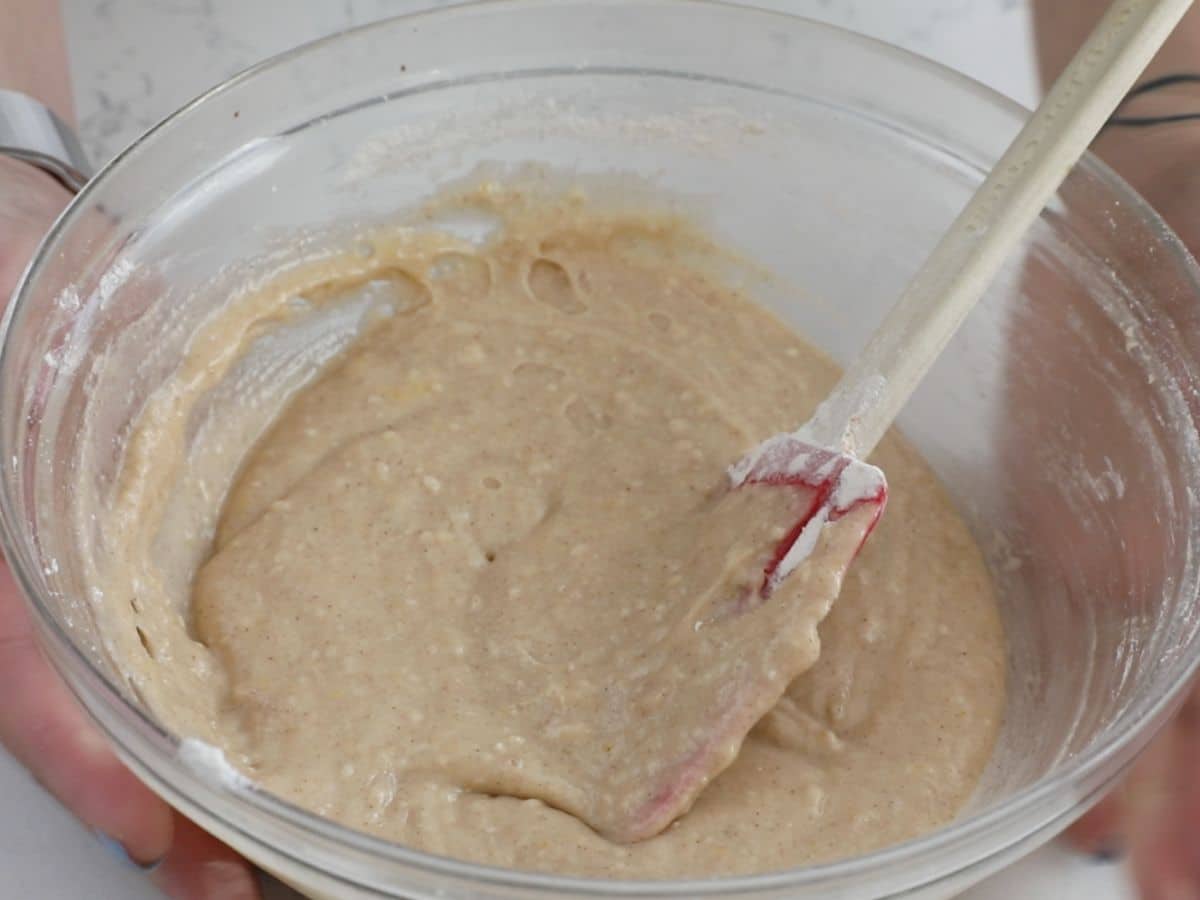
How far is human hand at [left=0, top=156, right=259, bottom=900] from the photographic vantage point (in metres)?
1.41

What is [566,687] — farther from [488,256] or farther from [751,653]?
[488,256]

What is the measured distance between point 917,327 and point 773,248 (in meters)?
0.47

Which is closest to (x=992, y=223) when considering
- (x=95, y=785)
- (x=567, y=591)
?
(x=567, y=591)

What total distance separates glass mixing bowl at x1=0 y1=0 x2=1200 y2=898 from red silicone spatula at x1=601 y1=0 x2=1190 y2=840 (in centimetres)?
21

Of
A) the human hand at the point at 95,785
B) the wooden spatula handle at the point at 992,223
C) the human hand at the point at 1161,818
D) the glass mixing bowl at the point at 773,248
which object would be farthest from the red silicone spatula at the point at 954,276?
the human hand at the point at 95,785

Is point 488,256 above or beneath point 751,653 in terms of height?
above

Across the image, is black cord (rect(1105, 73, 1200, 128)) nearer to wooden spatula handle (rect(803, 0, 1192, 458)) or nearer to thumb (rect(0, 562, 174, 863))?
wooden spatula handle (rect(803, 0, 1192, 458))

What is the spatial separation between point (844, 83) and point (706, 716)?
874 mm

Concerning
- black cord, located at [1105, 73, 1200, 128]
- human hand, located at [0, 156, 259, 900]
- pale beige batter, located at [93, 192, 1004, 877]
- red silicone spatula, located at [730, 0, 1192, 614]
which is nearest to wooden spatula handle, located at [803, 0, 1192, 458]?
red silicone spatula, located at [730, 0, 1192, 614]

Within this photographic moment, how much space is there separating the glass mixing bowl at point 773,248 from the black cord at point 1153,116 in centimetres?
27

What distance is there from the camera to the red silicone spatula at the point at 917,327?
4.93 feet

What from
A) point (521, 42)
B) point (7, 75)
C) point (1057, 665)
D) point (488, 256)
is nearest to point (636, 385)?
point (488, 256)

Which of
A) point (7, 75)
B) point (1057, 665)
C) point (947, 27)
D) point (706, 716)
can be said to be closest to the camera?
point (706, 716)

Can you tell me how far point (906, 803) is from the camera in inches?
57.2
